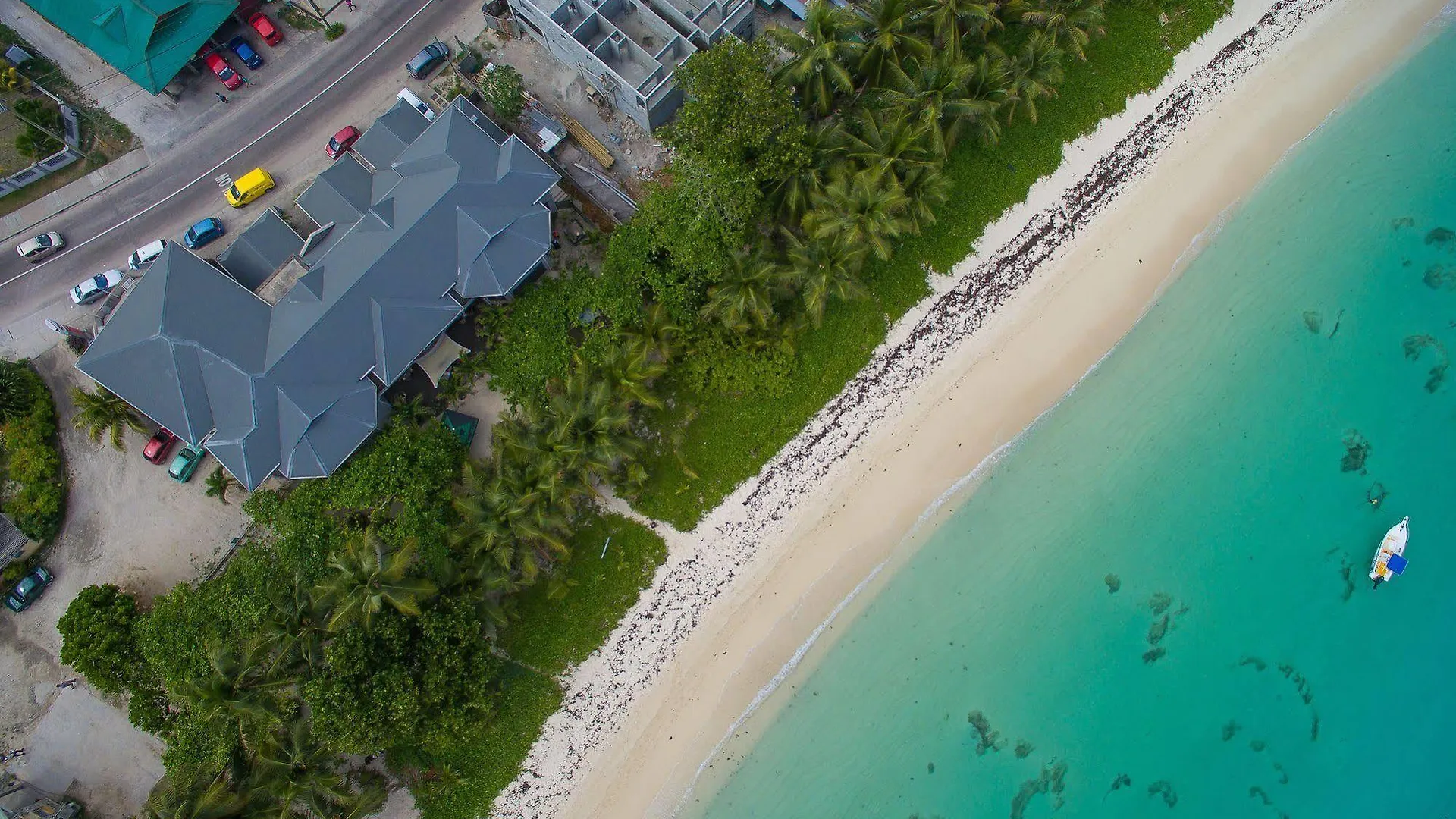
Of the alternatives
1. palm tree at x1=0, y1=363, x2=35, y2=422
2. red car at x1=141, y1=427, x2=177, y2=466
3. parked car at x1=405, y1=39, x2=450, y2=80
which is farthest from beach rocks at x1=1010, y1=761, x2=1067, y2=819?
palm tree at x1=0, y1=363, x2=35, y2=422

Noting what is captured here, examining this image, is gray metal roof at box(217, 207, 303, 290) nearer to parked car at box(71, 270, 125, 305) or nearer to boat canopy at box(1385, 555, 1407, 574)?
parked car at box(71, 270, 125, 305)

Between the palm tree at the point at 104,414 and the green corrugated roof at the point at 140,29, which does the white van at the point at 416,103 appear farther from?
the palm tree at the point at 104,414

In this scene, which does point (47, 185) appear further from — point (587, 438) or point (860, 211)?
point (860, 211)

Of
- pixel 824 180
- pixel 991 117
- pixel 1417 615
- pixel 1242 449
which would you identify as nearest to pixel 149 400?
pixel 824 180

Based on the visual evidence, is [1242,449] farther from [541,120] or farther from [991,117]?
[541,120]

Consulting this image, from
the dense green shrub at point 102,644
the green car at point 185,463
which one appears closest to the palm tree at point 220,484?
the green car at point 185,463
